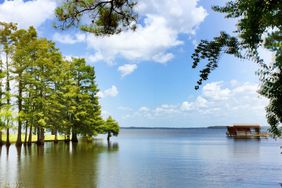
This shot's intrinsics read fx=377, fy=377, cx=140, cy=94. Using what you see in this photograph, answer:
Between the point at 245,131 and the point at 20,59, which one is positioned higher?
the point at 20,59

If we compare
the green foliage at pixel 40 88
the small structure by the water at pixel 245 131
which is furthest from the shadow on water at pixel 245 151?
the small structure by the water at pixel 245 131

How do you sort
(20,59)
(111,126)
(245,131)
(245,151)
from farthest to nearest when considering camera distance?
(245,131) → (111,126) → (245,151) → (20,59)

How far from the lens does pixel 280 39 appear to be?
3.52 m

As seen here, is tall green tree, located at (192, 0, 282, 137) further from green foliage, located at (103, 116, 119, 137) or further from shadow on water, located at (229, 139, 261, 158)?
green foliage, located at (103, 116, 119, 137)

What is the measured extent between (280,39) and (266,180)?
18713mm

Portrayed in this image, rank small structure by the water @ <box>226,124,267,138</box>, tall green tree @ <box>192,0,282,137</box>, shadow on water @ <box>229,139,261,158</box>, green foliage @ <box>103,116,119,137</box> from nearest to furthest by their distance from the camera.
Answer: tall green tree @ <box>192,0,282,137</box>, shadow on water @ <box>229,139,261,158</box>, green foliage @ <box>103,116,119,137</box>, small structure by the water @ <box>226,124,267,138</box>

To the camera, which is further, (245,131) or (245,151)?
(245,131)

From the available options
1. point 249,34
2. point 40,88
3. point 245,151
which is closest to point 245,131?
point 245,151

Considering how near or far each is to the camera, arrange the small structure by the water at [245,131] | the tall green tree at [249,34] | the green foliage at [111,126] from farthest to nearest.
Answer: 1. the small structure by the water at [245,131]
2. the green foliage at [111,126]
3. the tall green tree at [249,34]

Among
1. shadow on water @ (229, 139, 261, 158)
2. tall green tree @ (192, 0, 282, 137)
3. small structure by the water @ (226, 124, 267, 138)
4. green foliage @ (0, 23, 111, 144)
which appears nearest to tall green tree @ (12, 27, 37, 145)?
green foliage @ (0, 23, 111, 144)

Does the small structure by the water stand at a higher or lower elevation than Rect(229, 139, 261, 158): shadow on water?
higher

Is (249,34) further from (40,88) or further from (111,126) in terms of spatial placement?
(111,126)

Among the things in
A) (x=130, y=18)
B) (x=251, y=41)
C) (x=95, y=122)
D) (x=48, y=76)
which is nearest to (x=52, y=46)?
(x=48, y=76)

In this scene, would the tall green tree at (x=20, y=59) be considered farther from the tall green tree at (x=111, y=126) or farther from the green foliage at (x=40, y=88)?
the tall green tree at (x=111, y=126)
